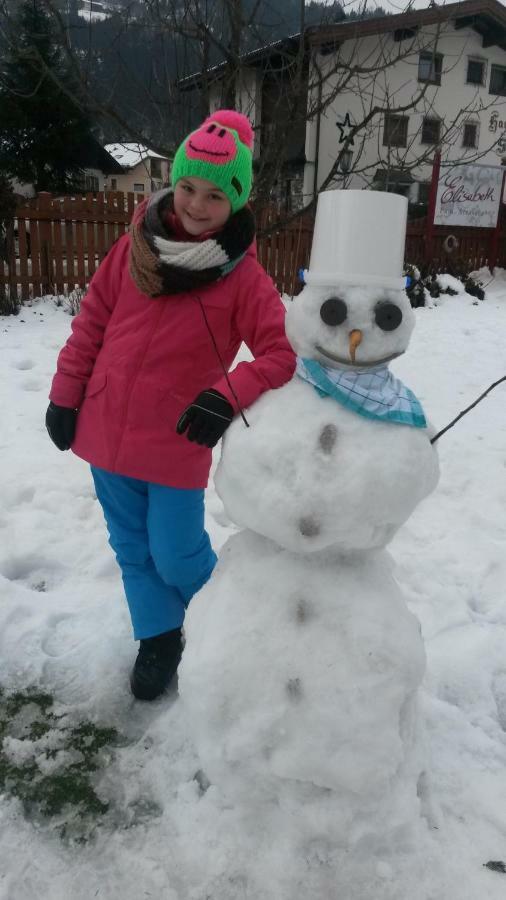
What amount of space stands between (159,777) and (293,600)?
29.2 inches

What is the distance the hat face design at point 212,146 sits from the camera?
1.73 meters

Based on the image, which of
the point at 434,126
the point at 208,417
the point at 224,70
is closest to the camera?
the point at 208,417

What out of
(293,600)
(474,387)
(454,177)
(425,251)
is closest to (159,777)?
(293,600)

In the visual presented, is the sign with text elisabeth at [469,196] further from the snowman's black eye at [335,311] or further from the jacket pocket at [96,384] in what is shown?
the snowman's black eye at [335,311]

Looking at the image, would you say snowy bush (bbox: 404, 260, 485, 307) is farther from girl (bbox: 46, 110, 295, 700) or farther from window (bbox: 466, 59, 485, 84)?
window (bbox: 466, 59, 485, 84)

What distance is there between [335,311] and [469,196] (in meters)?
12.3

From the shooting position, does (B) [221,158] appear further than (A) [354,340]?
Yes

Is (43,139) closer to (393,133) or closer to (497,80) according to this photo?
(393,133)

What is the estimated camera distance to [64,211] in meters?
8.55

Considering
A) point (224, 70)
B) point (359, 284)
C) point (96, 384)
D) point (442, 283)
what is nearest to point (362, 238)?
point (359, 284)

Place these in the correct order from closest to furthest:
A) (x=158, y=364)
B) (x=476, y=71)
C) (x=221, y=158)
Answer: (x=221, y=158), (x=158, y=364), (x=476, y=71)

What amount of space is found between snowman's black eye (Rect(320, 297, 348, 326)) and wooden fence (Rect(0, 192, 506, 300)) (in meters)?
7.06

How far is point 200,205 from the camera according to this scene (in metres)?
1.77

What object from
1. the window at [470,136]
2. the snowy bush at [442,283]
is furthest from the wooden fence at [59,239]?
the window at [470,136]
